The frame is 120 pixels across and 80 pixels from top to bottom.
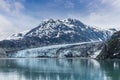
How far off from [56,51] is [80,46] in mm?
16697

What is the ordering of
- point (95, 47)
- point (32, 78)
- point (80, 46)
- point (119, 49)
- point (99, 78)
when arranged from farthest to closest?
point (80, 46) < point (95, 47) < point (119, 49) < point (32, 78) < point (99, 78)

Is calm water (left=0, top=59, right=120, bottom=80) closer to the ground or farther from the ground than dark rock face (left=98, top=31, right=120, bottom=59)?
closer to the ground

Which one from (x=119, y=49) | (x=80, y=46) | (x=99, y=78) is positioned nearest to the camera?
(x=99, y=78)

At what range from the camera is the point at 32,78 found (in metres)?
59.1

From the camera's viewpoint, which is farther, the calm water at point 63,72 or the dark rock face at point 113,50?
the dark rock face at point 113,50

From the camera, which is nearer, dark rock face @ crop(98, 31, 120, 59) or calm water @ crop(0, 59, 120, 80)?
calm water @ crop(0, 59, 120, 80)

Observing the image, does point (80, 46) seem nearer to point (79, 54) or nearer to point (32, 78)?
point (79, 54)

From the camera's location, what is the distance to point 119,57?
417ft

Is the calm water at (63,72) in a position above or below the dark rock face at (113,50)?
below

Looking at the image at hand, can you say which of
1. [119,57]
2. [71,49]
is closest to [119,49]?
[119,57]

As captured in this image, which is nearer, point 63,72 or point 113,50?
point 63,72

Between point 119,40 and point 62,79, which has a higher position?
point 119,40

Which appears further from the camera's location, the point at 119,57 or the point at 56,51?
the point at 56,51

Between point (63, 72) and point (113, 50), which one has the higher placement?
point (113, 50)
